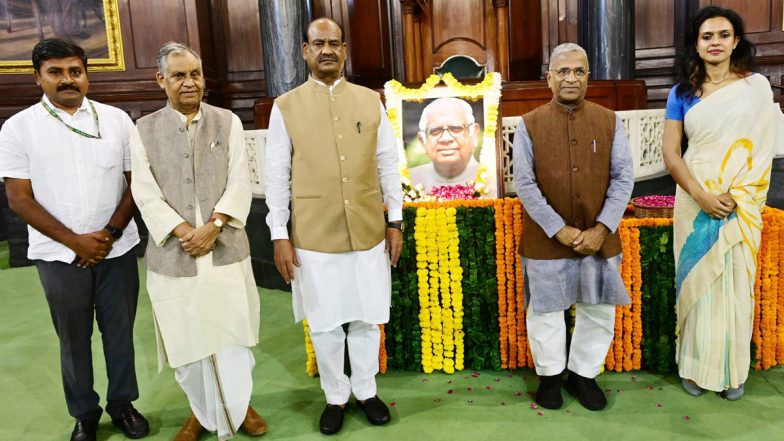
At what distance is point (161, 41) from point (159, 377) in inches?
192

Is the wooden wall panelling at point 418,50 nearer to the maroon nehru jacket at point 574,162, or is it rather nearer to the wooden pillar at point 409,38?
the wooden pillar at point 409,38

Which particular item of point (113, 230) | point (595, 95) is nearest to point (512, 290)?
point (113, 230)

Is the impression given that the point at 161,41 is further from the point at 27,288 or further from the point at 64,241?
the point at 64,241

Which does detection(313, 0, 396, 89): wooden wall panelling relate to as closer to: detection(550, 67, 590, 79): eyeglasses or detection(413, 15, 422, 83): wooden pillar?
detection(413, 15, 422, 83): wooden pillar

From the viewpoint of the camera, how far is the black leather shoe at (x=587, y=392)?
254 centimetres

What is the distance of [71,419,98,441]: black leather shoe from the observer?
8.02ft

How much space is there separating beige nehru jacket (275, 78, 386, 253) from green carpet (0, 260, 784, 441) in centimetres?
85

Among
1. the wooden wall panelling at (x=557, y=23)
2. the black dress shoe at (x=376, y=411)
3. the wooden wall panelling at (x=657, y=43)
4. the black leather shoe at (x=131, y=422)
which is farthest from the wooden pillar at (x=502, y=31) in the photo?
the black leather shoe at (x=131, y=422)

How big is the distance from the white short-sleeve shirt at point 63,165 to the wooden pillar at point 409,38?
17.9ft

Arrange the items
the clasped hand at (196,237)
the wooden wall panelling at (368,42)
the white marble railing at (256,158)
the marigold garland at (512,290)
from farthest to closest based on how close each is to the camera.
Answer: the wooden wall panelling at (368,42) < the white marble railing at (256,158) < the marigold garland at (512,290) < the clasped hand at (196,237)

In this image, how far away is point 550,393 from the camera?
259 cm

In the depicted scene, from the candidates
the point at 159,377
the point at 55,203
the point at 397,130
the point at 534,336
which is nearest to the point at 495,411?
the point at 534,336

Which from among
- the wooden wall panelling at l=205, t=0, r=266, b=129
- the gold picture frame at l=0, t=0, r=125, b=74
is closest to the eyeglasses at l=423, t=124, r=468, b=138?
the wooden wall panelling at l=205, t=0, r=266, b=129

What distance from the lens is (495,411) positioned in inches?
102
